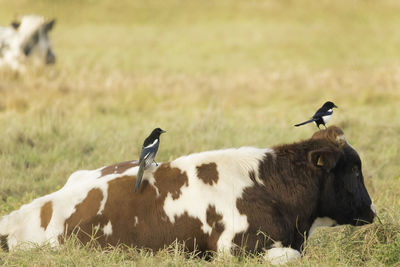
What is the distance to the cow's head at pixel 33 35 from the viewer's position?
61.2 feet

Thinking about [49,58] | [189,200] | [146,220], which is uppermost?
[49,58]

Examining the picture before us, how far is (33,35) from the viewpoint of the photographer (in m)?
19.3

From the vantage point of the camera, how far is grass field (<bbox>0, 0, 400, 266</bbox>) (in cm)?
499

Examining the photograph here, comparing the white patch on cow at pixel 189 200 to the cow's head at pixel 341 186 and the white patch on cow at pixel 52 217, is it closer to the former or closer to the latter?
the white patch on cow at pixel 52 217

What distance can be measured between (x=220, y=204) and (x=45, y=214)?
140cm

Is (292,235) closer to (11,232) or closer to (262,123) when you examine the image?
(11,232)

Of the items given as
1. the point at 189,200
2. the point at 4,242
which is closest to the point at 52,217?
the point at 4,242

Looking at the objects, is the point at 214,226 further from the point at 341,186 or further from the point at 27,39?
the point at 27,39

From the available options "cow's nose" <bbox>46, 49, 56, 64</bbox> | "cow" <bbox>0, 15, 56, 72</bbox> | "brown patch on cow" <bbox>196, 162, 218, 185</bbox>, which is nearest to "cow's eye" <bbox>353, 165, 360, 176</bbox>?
"brown patch on cow" <bbox>196, 162, 218, 185</bbox>

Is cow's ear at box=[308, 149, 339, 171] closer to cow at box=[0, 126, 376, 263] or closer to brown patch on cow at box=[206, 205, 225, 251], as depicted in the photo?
cow at box=[0, 126, 376, 263]

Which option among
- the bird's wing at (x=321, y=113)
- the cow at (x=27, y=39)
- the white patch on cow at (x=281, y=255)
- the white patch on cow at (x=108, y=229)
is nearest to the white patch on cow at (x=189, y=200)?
the white patch on cow at (x=108, y=229)

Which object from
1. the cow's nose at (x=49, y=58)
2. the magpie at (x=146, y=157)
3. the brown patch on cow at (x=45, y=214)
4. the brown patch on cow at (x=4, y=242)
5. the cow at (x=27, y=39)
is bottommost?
the brown patch on cow at (x=4, y=242)

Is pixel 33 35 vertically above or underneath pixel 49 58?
above

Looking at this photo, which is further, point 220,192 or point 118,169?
point 118,169
